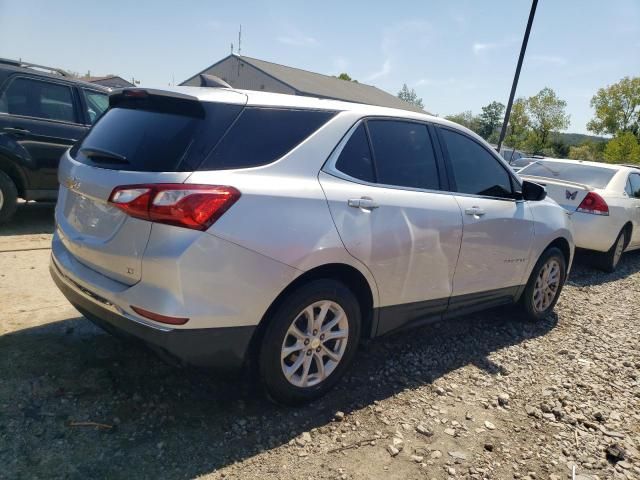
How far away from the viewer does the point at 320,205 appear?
2578 millimetres

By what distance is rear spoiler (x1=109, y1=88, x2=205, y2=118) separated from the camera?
2438mm

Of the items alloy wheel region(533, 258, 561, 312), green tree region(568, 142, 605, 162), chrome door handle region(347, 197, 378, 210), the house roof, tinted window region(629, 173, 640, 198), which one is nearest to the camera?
chrome door handle region(347, 197, 378, 210)

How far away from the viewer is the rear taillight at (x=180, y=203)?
218 centimetres

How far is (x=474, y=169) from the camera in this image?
3.80 m

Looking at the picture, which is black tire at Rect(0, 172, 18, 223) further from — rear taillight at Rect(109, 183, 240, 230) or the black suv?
rear taillight at Rect(109, 183, 240, 230)

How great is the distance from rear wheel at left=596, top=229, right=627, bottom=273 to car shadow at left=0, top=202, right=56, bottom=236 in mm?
7678

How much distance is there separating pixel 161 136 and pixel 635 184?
25.5 ft

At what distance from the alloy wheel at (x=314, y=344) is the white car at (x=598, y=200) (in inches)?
201

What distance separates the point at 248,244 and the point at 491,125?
87.2 metres

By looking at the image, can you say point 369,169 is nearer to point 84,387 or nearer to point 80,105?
point 84,387

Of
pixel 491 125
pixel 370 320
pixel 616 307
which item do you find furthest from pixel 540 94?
pixel 370 320

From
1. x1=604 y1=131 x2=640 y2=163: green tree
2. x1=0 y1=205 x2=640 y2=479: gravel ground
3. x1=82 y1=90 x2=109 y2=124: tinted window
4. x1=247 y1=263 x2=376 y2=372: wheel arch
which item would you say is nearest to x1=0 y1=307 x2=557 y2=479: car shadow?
x1=0 y1=205 x2=640 y2=479: gravel ground

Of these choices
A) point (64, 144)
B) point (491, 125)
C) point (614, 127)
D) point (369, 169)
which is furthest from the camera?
point (491, 125)

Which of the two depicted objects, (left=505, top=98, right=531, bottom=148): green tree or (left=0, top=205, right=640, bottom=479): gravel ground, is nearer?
(left=0, top=205, right=640, bottom=479): gravel ground
